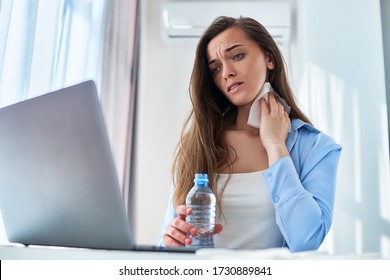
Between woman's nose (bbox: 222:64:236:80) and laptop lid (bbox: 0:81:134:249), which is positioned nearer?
laptop lid (bbox: 0:81:134:249)

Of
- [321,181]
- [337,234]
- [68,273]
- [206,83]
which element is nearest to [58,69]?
[206,83]

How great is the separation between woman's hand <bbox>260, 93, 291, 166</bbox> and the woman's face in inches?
2.8

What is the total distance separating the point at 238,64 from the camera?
144cm

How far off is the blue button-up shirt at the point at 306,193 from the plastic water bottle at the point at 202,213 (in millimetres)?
184

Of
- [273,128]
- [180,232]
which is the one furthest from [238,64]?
[180,232]

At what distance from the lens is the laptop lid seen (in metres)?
0.72

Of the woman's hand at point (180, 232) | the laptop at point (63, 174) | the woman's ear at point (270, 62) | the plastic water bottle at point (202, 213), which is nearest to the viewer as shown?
the laptop at point (63, 174)

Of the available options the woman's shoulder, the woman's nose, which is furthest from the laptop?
the woman's nose

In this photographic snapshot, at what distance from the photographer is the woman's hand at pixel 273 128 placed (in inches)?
45.8

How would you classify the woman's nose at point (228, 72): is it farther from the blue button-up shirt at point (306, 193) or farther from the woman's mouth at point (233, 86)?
the blue button-up shirt at point (306, 193)

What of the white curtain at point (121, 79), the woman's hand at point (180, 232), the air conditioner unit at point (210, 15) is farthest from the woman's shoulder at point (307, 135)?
the air conditioner unit at point (210, 15)

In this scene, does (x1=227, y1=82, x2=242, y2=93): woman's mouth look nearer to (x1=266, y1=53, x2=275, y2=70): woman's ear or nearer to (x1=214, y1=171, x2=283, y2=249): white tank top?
(x1=266, y1=53, x2=275, y2=70): woman's ear

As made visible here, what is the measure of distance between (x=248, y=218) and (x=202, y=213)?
0.42 ft

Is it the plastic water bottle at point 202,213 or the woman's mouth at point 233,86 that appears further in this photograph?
the woman's mouth at point 233,86
